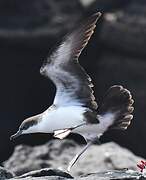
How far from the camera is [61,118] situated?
8.59 metres

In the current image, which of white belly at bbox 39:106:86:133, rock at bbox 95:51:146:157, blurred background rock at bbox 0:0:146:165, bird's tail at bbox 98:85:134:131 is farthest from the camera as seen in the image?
blurred background rock at bbox 0:0:146:165

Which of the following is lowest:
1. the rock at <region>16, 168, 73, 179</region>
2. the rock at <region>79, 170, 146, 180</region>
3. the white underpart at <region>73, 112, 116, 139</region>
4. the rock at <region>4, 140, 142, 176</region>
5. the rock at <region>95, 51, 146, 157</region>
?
the rock at <region>79, 170, 146, 180</region>

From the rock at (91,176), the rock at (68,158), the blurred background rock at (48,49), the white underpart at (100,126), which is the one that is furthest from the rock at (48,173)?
the blurred background rock at (48,49)

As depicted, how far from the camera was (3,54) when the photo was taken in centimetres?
1560

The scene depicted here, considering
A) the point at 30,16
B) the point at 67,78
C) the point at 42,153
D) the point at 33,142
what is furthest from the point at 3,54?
the point at 67,78

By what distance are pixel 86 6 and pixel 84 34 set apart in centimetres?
674

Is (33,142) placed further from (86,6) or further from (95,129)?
(95,129)

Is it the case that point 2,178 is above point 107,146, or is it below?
below

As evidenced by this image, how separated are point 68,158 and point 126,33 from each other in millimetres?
4075

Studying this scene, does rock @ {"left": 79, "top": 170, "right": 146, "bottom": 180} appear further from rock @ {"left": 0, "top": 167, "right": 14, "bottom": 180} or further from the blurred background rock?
the blurred background rock

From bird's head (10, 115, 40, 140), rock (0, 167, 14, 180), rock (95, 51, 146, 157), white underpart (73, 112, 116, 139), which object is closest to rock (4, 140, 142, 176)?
rock (95, 51, 146, 157)

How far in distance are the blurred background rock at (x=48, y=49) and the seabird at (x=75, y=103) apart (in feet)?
19.7

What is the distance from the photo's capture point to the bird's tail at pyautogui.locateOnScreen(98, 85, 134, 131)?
8.68 metres

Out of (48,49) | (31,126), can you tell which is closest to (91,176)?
(31,126)
